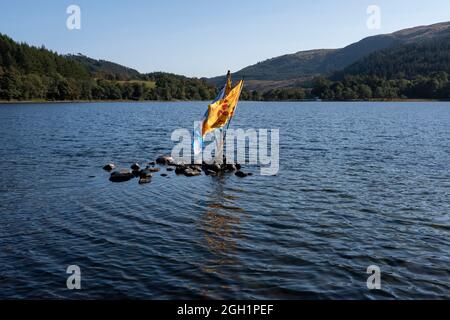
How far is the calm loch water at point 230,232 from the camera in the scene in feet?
63.2

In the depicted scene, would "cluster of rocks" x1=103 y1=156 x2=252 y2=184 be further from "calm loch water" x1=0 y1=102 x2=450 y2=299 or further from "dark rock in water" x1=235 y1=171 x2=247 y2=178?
"calm loch water" x1=0 y1=102 x2=450 y2=299

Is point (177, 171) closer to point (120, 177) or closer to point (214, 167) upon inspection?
point (214, 167)

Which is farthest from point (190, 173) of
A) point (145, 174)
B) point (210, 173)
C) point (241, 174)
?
point (241, 174)

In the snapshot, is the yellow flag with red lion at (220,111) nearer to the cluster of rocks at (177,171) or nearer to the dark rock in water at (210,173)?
the dark rock in water at (210,173)

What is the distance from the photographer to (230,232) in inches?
1038

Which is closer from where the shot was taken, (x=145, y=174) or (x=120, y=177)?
(x=120, y=177)

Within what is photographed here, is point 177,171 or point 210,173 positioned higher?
point 177,171

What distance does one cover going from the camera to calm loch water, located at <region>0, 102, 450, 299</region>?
19.2 m

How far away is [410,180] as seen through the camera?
40938 mm

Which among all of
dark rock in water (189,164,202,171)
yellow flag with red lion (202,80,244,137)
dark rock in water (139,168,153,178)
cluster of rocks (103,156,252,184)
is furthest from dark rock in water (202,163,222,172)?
dark rock in water (139,168,153,178)

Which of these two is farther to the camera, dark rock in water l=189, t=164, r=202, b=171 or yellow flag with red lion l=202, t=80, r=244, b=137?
dark rock in water l=189, t=164, r=202, b=171

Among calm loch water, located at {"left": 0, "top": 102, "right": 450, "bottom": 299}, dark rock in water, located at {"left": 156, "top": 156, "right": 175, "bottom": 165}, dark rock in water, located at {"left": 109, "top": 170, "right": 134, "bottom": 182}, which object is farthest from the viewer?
dark rock in water, located at {"left": 156, "top": 156, "right": 175, "bottom": 165}
